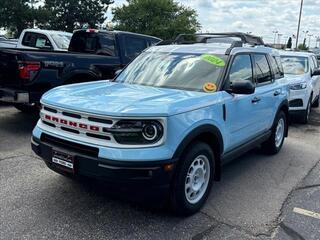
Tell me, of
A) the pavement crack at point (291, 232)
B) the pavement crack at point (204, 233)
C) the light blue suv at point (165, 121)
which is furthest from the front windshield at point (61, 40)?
the pavement crack at point (291, 232)

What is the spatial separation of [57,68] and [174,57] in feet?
9.21

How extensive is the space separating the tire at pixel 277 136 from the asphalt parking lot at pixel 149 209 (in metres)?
0.62

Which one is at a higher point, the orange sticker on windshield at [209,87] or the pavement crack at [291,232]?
the orange sticker on windshield at [209,87]

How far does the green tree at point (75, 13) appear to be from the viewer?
4640 centimetres

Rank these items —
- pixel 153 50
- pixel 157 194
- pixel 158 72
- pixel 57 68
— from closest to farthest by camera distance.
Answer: pixel 157 194 < pixel 158 72 < pixel 153 50 < pixel 57 68

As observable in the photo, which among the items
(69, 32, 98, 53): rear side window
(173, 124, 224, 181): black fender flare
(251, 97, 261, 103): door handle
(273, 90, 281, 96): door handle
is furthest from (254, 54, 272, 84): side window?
(69, 32, 98, 53): rear side window

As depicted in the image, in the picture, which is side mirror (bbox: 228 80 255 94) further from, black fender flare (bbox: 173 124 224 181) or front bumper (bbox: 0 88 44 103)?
front bumper (bbox: 0 88 44 103)

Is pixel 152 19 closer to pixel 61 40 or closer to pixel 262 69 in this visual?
pixel 61 40

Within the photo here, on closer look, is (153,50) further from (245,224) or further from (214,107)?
(245,224)

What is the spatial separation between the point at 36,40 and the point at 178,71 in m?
7.39

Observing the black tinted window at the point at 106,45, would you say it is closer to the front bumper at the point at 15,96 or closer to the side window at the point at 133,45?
the side window at the point at 133,45

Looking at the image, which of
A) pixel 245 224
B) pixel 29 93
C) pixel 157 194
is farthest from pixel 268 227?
pixel 29 93

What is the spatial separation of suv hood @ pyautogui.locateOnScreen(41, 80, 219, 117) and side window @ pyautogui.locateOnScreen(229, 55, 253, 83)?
2.45 feet

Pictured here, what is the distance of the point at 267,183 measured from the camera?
17.1 ft
